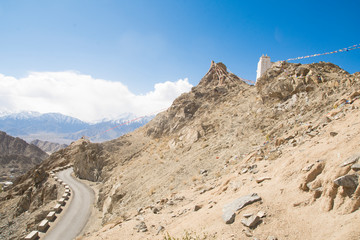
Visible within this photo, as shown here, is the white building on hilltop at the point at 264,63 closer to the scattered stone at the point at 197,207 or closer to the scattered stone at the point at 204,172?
the scattered stone at the point at 204,172

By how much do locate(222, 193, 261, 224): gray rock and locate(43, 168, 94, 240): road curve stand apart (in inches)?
716

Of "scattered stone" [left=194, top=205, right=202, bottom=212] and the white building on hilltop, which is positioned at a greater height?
the white building on hilltop

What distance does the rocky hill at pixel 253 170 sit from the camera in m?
4.87

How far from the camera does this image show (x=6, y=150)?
395 ft

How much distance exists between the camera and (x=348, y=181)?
4395 mm

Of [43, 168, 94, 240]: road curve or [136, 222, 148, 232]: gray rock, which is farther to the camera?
[43, 168, 94, 240]: road curve

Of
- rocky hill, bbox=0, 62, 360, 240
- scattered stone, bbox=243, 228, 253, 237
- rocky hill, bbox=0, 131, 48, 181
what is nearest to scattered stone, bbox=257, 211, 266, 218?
rocky hill, bbox=0, 62, 360, 240

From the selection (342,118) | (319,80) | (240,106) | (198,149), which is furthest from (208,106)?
(342,118)

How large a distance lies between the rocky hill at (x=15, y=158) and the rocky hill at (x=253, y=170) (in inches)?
2662

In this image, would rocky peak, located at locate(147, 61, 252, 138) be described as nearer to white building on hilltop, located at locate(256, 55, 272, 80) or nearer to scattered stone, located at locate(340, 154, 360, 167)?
white building on hilltop, located at locate(256, 55, 272, 80)

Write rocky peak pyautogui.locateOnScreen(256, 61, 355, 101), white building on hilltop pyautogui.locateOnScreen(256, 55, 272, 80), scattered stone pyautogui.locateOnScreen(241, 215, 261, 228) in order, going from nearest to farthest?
scattered stone pyautogui.locateOnScreen(241, 215, 261, 228) → rocky peak pyautogui.locateOnScreen(256, 61, 355, 101) → white building on hilltop pyautogui.locateOnScreen(256, 55, 272, 80)

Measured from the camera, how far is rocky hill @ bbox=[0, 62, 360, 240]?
4.87 metres

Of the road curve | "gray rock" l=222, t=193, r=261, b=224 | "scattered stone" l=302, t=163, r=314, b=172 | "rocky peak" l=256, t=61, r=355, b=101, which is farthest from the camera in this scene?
the road curve

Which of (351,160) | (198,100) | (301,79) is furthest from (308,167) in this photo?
(198,100)
